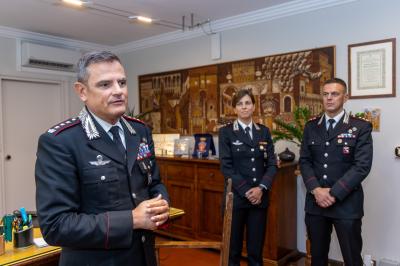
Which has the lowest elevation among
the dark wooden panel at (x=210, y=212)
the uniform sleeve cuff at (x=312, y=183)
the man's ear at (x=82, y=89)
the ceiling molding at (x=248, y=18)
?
the dark wooden panel at (x=210, y=212)

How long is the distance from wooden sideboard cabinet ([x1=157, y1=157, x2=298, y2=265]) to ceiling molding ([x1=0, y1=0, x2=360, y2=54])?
1.56 meters

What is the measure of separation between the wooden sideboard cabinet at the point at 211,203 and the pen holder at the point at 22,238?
2073 mm

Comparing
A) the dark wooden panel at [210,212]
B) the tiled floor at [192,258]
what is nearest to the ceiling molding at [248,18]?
the dark wooden panel at [210,212]

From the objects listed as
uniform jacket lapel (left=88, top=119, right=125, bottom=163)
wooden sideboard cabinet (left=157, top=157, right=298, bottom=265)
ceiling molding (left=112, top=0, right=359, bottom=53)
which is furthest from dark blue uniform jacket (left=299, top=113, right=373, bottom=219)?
uniform jacket lapel (left=88, top=119, right=125, bottom=163)

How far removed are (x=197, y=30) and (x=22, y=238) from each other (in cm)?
321

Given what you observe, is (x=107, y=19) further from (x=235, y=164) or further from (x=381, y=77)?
(x=381, y=77)

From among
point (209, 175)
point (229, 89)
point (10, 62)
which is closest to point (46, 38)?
point (10, 62)

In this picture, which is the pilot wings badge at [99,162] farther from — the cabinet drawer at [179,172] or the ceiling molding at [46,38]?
the ceiling molding at [46,38]

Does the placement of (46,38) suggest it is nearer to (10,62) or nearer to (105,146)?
(10,62)

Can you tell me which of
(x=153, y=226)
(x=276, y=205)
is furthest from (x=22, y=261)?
(x=276, y=205)

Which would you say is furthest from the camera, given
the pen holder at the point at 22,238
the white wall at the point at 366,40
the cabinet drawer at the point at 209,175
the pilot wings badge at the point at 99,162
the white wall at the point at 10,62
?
the white wall at the point at 10,62

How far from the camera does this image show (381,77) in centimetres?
290

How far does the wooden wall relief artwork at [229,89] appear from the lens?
3.30 metres

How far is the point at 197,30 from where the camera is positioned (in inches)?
165
